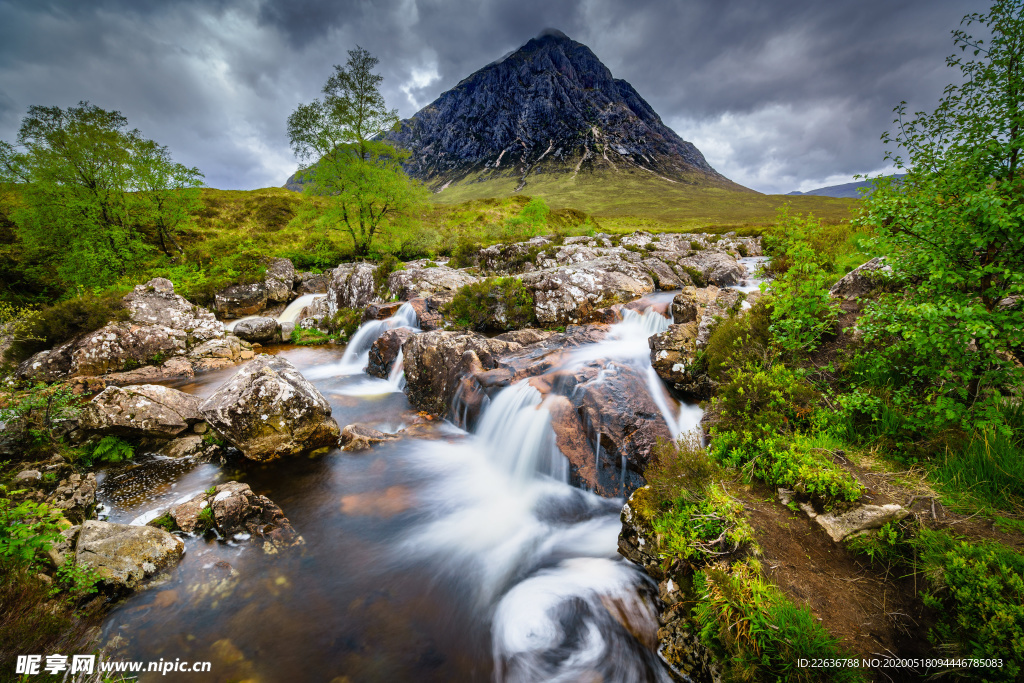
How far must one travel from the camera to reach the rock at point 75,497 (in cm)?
607

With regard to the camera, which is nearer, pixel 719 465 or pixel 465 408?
pixel 719 465

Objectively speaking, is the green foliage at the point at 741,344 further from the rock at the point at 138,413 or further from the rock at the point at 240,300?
the rock at the point at 240,300

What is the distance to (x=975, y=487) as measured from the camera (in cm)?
407

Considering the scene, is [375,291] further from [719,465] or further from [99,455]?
[719,465]

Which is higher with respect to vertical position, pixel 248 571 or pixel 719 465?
pixel 719 465

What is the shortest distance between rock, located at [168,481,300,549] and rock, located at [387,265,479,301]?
1261cm

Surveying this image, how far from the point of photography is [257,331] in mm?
20016

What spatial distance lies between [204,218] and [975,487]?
62914 mm

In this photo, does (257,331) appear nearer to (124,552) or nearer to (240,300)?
(240,300)

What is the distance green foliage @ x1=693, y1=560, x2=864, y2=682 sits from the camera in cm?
311

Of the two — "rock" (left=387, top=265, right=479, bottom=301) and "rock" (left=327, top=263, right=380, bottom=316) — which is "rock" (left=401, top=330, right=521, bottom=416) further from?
"rock" (left=327, top=263, right=380, bottom=316)

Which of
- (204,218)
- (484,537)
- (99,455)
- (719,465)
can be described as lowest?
(484,537)

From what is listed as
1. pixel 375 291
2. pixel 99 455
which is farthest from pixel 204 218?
pixel 99 455

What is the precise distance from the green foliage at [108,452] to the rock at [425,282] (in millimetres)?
12078
